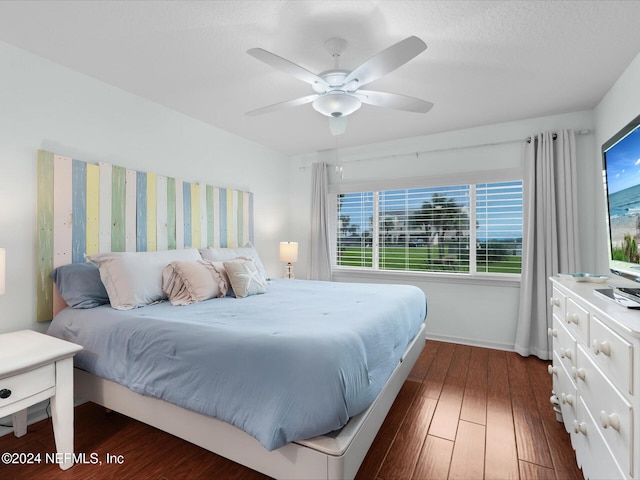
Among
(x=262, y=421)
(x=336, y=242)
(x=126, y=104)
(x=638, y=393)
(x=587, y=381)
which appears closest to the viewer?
(x=638, y=393)

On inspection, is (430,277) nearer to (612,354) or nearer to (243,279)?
(243,279)

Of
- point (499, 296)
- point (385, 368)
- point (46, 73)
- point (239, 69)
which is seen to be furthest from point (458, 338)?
point (46, 73)

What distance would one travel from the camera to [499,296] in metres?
3.62

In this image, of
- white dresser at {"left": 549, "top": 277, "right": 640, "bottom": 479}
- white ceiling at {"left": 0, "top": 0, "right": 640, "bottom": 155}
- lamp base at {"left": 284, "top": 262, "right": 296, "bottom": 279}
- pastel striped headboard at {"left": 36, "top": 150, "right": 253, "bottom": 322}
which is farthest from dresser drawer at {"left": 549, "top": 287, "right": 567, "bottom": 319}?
pastel striped headboard at {"left": 36, "top": 150, "right": 253, "bottom": 322}

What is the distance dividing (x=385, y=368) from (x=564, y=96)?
2.84m

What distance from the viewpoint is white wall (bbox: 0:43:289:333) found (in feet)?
6.95

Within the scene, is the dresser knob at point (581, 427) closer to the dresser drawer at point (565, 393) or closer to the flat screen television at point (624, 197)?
the dresser drawer at point (565, 393)

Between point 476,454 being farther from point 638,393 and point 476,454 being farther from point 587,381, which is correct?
point 638,393

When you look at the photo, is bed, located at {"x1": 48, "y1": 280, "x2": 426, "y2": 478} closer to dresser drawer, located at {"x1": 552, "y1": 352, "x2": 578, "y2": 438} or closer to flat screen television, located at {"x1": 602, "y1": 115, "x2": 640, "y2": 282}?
dresser drawer, located at {"x1": 552, "y1": 352, "x2": 578, "y2": 438}

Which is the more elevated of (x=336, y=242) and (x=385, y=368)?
(x=336, y=242)

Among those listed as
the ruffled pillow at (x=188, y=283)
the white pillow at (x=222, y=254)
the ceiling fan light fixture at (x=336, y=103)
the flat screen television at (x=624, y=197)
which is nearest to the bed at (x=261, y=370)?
the ruffled pillow at (x=188, y=283)

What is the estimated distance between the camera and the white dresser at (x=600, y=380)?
100 centimetres

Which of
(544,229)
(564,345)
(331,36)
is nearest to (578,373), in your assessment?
(564,345)

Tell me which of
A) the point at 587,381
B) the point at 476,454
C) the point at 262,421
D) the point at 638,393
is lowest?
the point at 476,454
